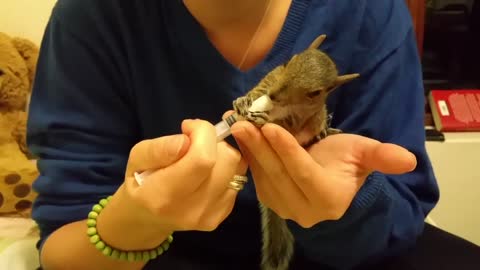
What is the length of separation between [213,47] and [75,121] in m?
0.23

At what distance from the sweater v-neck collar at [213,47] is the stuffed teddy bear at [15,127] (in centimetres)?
65

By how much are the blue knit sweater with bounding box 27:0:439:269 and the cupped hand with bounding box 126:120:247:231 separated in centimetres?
26

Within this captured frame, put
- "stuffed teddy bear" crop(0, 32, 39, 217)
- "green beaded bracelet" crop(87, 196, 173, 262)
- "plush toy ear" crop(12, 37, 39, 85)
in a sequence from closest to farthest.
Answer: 1. "green beaded bracelet" crop(87, 196, 173, 262)
2. "stuffed teddy bear" crop(0, 32, 39, 217)
3. "plush toy ear" crop(12, 37, 39, 85)

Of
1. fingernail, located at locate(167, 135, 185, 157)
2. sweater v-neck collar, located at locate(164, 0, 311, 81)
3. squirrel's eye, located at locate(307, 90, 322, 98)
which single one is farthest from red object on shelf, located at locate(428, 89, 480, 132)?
fingernail, located at locate(167, 135, 185, 157)

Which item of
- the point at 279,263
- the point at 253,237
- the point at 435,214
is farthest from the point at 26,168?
the point at 435,214

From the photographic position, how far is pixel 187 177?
1.84 feet

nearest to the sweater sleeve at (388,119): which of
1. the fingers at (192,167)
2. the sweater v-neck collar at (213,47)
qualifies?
the sweater v-neck collar at (213,47)

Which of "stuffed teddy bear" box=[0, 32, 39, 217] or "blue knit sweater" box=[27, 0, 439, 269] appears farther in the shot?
"stuffed teddy bear" box=[0, 32, 39, 217]

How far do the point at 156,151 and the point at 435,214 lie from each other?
4.20ft

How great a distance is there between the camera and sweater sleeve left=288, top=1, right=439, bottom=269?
0.87 metres

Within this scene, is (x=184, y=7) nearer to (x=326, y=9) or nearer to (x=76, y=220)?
(x=326, y=9)

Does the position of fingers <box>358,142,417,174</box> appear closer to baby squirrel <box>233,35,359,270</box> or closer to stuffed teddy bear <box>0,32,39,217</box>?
baby squirrel <box>233,35,359,270</box>

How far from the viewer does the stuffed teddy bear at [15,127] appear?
4.45ft

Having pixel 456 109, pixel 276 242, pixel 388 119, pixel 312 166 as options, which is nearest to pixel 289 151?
pixel 312 166
